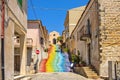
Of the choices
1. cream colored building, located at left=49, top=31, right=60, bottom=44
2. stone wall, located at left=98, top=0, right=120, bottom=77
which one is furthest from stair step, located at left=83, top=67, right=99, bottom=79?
cream colored building, located at left=49, top=31, right=60, bottom=44

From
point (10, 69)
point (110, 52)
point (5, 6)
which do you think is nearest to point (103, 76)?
point (110, 52)

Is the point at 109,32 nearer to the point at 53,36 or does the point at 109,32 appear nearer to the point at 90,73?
the point at 90,73

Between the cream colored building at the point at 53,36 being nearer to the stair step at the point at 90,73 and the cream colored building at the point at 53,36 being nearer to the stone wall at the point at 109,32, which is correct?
the stair step at the point at 90,73

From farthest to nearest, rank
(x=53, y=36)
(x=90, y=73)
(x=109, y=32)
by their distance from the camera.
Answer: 1. (x=53, y=36)
2. (x=90, y=73)
3. (x=109, y=32)

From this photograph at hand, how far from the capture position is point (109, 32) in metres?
21.0

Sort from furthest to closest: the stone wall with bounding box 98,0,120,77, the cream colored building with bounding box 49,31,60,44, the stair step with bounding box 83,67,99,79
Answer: the cream colored building with bounding box 49,31,60,44 < the stair step with bounding box 83,67,99,79 < the stone wall with bounding box 98,0,120,77

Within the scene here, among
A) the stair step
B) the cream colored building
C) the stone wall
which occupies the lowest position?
the stair step

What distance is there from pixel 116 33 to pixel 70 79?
5.05m

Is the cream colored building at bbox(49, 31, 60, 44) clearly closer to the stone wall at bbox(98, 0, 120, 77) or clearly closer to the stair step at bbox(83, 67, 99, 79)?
the stair step at bbox(83, 67, 99, 79)

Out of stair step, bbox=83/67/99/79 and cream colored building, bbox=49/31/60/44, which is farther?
cream colored building, bbox=49/31/60/44

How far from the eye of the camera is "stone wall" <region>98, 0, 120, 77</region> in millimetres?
20859

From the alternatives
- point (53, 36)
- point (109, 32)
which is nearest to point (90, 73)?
point (109, 32)

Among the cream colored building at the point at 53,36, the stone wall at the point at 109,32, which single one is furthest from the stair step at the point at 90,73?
the cream colored building at the point at 53,36

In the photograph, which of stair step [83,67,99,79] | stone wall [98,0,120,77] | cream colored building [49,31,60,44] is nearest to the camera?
stone wall [98,0,120,77]
